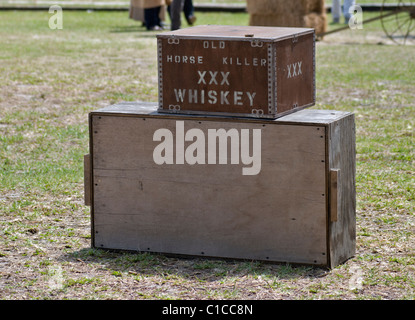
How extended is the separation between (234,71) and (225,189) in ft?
2.01

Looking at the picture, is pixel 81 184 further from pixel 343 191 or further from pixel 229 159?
pixel 343 191

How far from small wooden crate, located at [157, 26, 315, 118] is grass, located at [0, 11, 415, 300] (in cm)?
83

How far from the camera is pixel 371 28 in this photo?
16859 millimetres

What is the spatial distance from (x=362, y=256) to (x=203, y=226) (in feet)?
2.89

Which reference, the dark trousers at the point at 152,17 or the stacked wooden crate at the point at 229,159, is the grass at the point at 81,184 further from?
the dark trousers at the point at 152,17

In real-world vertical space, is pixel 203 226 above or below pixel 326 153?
below

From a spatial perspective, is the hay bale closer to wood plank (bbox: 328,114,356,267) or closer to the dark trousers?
the dark trousers

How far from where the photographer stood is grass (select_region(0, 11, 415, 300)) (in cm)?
454

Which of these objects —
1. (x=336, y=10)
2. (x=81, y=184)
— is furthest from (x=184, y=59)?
(x=336, y=10)

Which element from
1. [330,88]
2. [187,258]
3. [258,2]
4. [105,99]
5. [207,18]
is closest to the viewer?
[187,258]

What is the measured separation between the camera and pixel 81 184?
21.5ft

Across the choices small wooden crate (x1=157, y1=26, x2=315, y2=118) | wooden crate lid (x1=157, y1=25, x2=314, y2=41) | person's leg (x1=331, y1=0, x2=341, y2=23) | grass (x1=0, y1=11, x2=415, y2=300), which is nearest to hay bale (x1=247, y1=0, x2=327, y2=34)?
grass (x1=0, y1=11, x2=415, y2=300)

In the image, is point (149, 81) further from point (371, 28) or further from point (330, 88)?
point (371, 28)

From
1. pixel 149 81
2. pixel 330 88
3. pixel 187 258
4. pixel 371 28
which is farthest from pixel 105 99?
pixel 371 28
